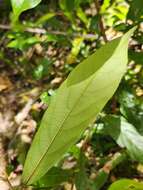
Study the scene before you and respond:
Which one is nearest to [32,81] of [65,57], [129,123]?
[65,57]

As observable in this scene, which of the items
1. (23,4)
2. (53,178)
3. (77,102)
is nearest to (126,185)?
(77,102)

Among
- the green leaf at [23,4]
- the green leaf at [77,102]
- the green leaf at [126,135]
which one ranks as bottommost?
the green leaf at [126,135]

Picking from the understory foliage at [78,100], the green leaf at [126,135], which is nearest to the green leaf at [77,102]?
the understory foliage at [78,100]

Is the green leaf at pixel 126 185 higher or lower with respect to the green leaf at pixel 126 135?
higher

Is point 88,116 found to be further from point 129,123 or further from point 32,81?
point 32,81

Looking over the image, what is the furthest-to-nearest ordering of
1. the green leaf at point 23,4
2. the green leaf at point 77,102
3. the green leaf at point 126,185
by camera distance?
the green leaf at point 23,4
the green leaf at point 126,185
the green leaf at point 77,102

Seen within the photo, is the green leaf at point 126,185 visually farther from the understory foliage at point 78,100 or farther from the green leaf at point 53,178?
the green leaf at point 53,178

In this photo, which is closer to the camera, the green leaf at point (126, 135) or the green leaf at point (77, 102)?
the green leaf at point (77, 102)

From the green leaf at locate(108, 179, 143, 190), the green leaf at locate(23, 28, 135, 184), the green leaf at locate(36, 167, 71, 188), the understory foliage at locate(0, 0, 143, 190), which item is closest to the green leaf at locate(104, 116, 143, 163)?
the understory foliage at locate(0, 0, 143, 190)

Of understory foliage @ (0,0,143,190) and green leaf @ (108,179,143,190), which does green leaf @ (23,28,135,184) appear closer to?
understory foliage @ (0,0,143,190)
